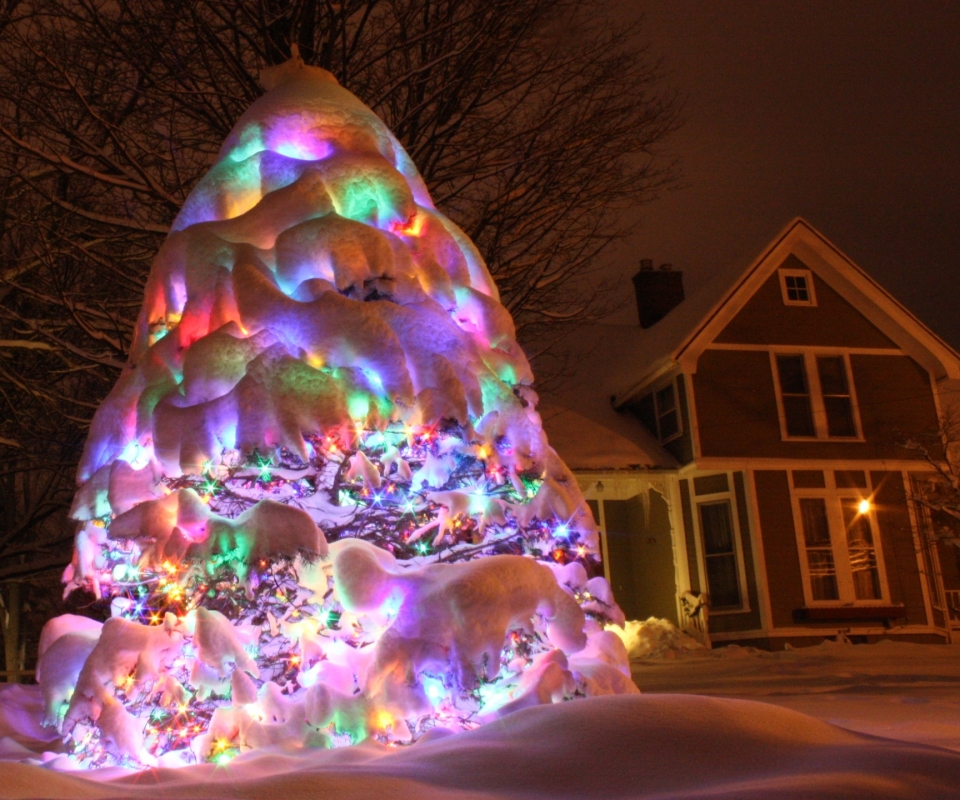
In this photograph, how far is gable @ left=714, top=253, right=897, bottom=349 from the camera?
1659 centimetres

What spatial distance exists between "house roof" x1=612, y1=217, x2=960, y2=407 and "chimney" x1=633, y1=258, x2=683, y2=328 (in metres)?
3.28

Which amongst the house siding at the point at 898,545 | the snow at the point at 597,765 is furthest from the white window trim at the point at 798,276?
the snow at the point at 597,765

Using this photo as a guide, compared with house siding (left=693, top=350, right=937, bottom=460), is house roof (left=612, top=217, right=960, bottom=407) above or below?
above

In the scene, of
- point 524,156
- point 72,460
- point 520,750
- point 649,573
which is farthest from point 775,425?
point 520,750

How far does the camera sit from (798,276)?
17078mm

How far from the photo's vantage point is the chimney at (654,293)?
819 inches

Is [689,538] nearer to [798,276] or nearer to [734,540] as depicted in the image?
[734,540]

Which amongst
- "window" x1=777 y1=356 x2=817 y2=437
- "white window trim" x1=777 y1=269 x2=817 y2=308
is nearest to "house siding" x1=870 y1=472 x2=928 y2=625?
"window" x1=777 y1=356 x2=817 y2=437

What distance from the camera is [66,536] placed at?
11.5 metres

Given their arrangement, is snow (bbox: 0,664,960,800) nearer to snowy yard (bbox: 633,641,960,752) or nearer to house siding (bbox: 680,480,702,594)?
snowy yard (bbox: 633,641,960,752)

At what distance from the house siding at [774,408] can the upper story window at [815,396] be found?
6.1 inches

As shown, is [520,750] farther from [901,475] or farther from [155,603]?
[901,475]

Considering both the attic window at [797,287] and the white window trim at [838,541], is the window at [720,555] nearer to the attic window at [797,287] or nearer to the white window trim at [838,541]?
the white window trim at [838,541]

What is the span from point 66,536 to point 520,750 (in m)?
9.77
